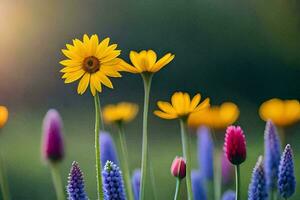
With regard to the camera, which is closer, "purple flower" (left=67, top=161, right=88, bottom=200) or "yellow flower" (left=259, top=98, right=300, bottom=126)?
"purple flower" (left=67, top=161, right=88, bottom=200)

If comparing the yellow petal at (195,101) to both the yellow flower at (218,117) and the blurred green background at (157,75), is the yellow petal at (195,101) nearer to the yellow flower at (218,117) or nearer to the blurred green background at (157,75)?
the yellow flower at (218,117)

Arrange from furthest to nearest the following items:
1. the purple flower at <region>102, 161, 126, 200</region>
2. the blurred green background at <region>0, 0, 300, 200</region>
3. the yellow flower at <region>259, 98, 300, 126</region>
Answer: the blurred green background at <region>0, 0, 300, 200</region>, the yellow flower at <region>259, 98, 300, 126</region>, the purple flower at <region>102, 161, 126, 200</region>

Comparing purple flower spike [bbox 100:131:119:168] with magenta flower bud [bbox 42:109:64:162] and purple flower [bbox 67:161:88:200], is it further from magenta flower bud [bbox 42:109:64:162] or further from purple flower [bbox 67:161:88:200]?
purple flower [bbox 67:161:88:200]

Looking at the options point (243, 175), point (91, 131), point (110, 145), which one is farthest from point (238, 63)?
point (110, 145)

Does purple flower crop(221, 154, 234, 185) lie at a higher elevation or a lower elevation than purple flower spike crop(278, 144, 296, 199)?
higher

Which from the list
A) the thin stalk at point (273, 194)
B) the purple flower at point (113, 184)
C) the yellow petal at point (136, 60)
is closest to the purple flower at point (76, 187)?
the purple flower at point (113, 184)

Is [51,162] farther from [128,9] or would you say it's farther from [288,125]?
[128,9]

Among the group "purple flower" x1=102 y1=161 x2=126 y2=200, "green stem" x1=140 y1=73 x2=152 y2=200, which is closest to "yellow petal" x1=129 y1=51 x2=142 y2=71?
"green stem" x1=140 y1=73 x2=152 y2=200
